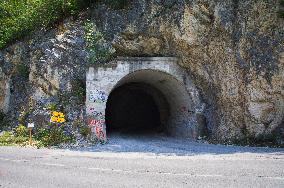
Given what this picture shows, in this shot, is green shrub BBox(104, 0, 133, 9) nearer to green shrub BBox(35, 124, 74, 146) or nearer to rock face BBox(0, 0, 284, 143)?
rock face BBox(0, 0, 284, 143)

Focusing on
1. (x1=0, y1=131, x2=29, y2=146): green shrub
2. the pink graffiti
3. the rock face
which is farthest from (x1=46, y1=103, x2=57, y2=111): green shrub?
the pink graffiti

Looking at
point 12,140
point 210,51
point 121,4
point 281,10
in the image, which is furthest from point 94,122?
point 281,10

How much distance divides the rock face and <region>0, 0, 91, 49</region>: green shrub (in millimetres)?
862

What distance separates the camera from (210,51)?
61.8 ft

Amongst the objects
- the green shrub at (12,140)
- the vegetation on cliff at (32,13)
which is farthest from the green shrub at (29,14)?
the green shrub at (12,140)

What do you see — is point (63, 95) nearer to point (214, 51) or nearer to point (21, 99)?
point (21, 99)

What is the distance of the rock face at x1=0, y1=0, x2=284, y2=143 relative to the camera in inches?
688

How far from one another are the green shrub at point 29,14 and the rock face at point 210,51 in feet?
2.83

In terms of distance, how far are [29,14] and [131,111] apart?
12.6m

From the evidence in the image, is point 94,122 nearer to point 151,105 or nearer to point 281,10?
point 281,10

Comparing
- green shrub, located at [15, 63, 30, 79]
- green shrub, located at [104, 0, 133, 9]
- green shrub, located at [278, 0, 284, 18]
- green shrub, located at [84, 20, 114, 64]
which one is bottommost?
green shrub, located at [15, 63, 30, 79]

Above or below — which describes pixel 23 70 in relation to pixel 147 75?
above

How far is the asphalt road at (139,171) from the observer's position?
8.20 metres

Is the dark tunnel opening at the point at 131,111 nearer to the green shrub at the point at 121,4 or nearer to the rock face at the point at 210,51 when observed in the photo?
the rock face at the point at 210,51
